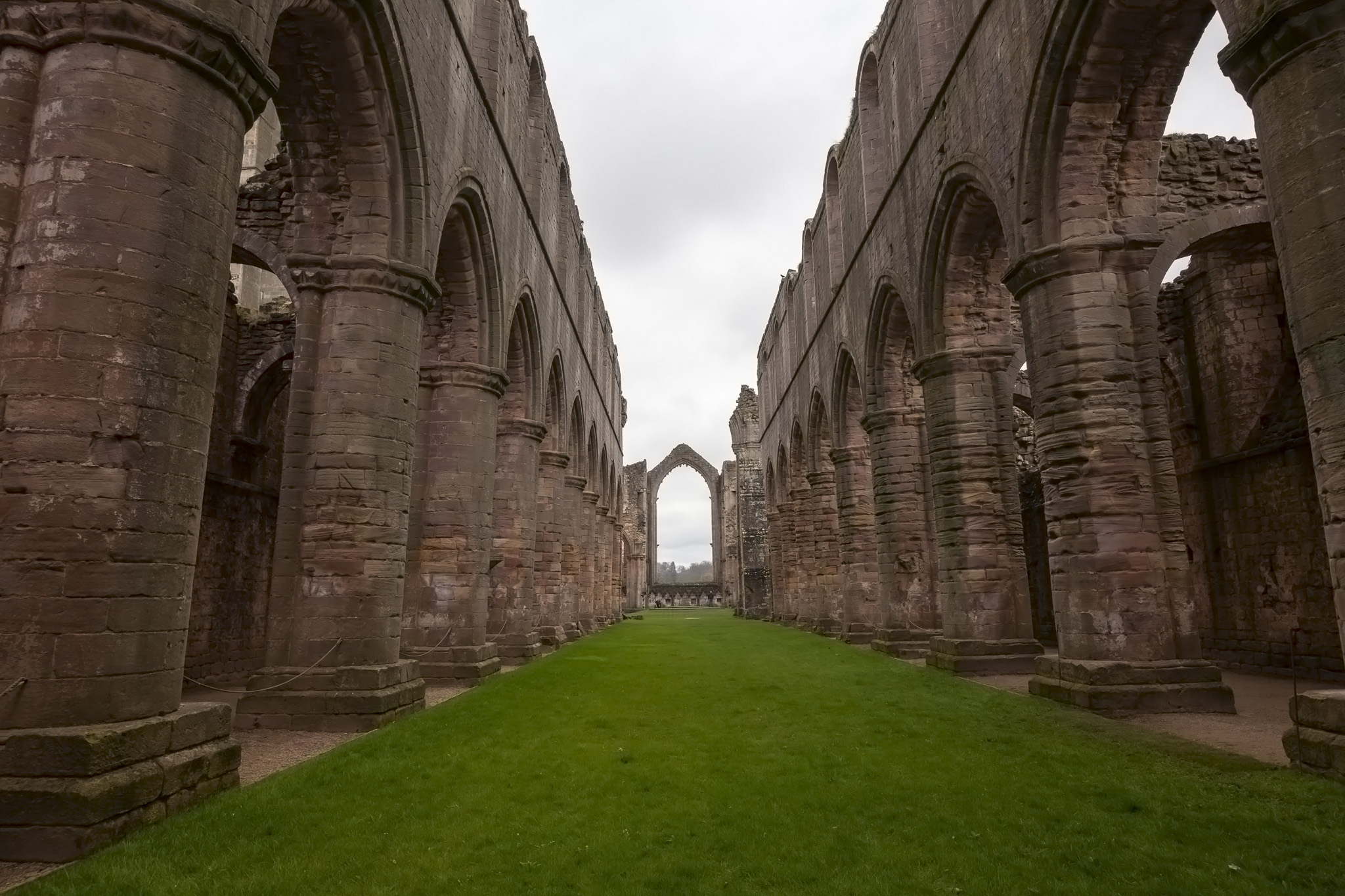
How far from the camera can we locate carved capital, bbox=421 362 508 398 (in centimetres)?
1011

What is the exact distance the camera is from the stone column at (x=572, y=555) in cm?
1797

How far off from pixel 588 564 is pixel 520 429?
938 centimetres

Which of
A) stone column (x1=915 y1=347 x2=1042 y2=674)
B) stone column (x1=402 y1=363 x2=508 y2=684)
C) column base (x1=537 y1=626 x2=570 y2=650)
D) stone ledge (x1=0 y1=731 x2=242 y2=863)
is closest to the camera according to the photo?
stone ledge (x1=0 y1=731 x2=242 y2=863)

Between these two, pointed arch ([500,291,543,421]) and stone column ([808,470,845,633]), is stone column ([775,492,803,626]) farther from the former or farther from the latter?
pointed arch ([500,291,543,421])

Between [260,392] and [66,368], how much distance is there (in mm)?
11533

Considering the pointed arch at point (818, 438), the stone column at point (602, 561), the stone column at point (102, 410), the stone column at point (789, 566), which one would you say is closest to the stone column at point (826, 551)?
the pointed arch at point (818, 438)

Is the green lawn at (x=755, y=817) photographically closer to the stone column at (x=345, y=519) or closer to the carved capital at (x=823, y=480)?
the stone column at (x=345, y=519)

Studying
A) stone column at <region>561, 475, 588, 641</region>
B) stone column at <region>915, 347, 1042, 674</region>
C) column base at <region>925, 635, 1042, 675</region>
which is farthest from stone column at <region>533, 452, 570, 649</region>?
column base at <region>925, 635, 1042, 675</region>

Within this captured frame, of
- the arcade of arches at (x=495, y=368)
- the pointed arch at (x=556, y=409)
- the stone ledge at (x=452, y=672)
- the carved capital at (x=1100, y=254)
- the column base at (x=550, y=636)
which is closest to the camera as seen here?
the arcade of arches at (x=495, y=368)

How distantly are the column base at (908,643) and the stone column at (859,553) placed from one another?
2.77 m

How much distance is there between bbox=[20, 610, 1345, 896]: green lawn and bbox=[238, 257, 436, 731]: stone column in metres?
0.72

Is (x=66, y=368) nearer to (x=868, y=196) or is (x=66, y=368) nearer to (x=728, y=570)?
(x=868, y=196)

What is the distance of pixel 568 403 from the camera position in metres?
18.1

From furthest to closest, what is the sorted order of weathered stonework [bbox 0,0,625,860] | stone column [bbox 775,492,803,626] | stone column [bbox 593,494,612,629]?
stone column [bbox 593,494,612,629]
stone column [bbox 775,492,803,626]
weathered stonework [bbox 0,0,625,860]
